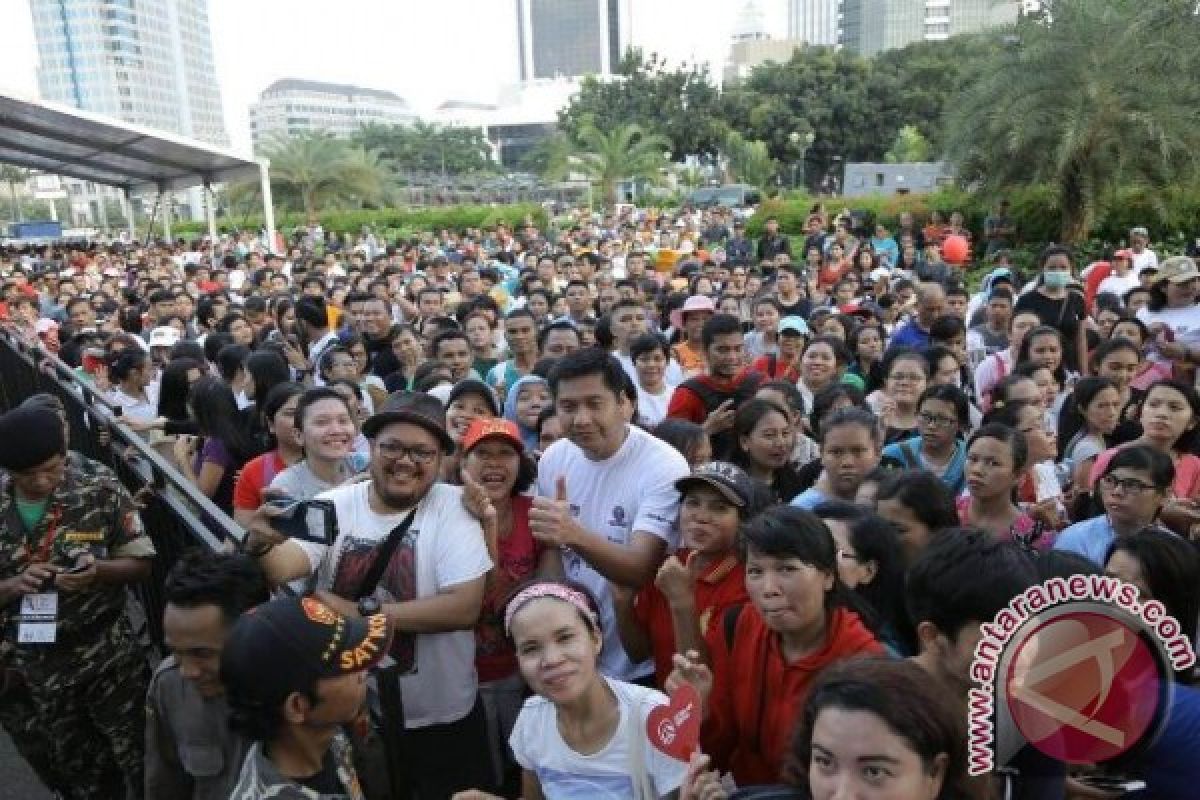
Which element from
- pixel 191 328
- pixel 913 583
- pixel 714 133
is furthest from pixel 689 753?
pixel 714 133

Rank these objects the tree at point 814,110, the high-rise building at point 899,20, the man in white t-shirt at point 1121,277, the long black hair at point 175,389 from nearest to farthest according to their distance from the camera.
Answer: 1. the long black hair at point 175,389
2. the man in white t-shirt at point 1121,277
3. the tree at point 814,110
4. the high-rise building at point 899,20

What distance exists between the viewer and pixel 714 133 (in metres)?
42.9

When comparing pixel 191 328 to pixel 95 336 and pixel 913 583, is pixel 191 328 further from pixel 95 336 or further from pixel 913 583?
pixel 913 583

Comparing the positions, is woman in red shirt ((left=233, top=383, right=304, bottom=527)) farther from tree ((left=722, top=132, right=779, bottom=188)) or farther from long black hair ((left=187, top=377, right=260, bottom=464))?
tree ((left=722, top=132, right=779, bottom=188))

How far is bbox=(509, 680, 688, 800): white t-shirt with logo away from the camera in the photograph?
2.11 meters

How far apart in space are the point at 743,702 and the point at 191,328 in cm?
883

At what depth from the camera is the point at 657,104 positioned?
150ft

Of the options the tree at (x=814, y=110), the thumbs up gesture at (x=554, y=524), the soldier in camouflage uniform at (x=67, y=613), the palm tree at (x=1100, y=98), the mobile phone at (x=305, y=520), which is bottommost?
the soldier in camouflage uniform at (x=67, y=613)

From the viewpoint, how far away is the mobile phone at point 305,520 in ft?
7.62

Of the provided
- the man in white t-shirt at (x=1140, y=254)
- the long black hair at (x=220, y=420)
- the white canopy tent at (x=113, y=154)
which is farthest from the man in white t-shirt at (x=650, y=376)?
the white canopy tent at (x=113, y=154)

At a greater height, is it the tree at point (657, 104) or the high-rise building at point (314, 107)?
the high-rise building at point (314, 107)

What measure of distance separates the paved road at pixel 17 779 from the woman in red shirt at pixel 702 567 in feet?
8.81

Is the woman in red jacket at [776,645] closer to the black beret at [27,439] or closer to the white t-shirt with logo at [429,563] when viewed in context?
the white t-shirt with logo at [429,563]

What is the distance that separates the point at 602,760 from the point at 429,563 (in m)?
0.74
